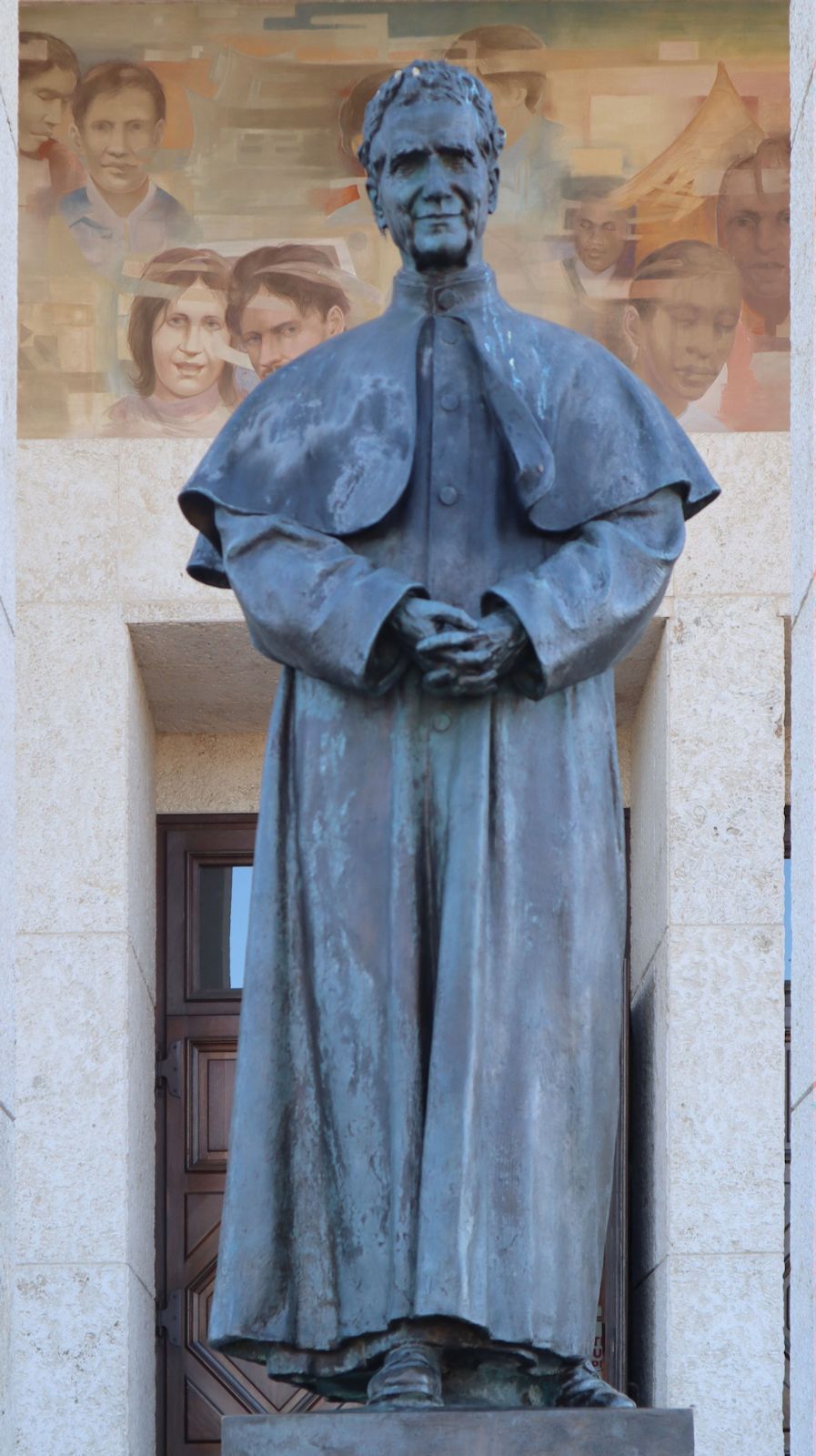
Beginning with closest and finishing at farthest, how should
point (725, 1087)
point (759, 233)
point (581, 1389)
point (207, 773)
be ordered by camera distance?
point (581, 1389) → point (725, 1087) → point (759, 233) → point (207, 773)

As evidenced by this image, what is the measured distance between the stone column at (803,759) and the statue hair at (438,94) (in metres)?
2.09

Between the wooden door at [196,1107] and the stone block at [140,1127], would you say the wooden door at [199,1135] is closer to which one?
the wooden door at [196,1107]

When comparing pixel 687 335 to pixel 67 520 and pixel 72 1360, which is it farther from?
pixel 72 1360

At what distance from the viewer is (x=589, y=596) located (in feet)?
19.3

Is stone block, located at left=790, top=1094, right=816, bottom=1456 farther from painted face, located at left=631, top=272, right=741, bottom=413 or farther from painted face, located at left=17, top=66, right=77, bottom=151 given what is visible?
painted face, located at left=17, top=66, right=77, bottom=151

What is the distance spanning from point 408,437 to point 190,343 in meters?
5.81

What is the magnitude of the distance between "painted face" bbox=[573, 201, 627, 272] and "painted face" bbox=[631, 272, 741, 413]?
7.5 inches

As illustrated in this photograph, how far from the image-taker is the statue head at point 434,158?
6105mm

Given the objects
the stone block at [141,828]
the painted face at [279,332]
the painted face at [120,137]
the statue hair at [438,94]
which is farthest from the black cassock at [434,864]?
the painted face at [120,137]

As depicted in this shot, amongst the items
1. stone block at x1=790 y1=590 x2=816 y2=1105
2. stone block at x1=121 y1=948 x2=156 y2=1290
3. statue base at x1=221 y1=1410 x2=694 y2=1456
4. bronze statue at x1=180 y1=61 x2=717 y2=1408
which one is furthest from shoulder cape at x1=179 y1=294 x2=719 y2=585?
stone block at x1=121 y1=948 x2=156 y2=1290

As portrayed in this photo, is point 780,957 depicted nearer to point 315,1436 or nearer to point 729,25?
point 729,25

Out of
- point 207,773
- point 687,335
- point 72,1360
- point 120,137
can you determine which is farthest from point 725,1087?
point 120,137

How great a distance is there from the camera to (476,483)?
20.0 feet

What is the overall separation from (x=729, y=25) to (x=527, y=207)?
93 centimetres
